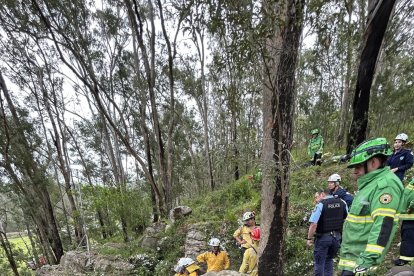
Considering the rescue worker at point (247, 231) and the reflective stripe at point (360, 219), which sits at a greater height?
the reflective stripe at point (360, 219)

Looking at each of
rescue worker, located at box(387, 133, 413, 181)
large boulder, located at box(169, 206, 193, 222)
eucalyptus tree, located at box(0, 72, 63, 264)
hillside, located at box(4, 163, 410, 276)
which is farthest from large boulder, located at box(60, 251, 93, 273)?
rescue worker, located at box(387, 133, 413, 181)

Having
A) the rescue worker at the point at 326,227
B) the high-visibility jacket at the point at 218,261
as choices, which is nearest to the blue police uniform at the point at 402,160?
the rescue worker at the point at 326,227

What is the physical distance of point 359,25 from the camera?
49.7 feet

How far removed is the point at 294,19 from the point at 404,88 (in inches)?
630

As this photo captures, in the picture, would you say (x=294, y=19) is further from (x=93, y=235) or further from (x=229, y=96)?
(x=93, y=235)

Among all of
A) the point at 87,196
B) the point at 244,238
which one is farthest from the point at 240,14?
the point at 87,196

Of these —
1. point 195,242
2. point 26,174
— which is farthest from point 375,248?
point 26,174

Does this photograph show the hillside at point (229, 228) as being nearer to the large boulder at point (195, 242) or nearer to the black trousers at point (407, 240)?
the large boulder at point (195, 242)

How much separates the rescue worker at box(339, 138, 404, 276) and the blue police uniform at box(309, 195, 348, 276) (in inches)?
63.4

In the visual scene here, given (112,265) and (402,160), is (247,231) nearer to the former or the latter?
(402,160)

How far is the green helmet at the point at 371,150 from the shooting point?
2166 millimetres

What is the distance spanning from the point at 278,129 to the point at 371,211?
1.63m

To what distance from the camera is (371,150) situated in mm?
2195

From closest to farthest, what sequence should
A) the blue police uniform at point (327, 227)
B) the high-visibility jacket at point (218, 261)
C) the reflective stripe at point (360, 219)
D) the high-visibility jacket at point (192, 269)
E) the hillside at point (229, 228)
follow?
the reflective stripe at point (360, 219)
the blue police uniform at point (327, 227)
the high-visibility jacket at point (192, 269)
the high-visibility jacket at point (218, 261)
the hillside at point (229, 228)
